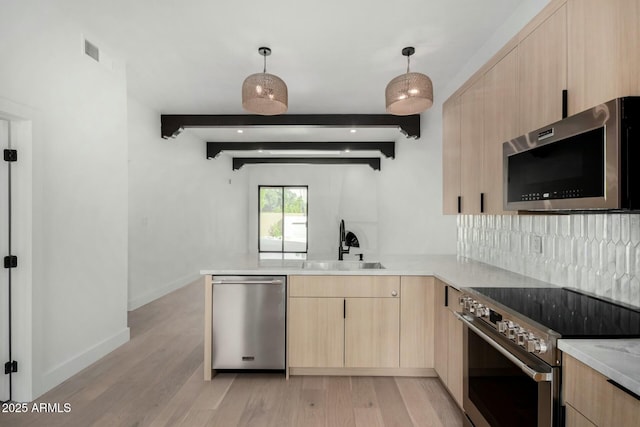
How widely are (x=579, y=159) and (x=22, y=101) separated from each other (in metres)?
3.21

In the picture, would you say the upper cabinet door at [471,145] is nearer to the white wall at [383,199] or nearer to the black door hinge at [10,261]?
the white wall at [383,199]

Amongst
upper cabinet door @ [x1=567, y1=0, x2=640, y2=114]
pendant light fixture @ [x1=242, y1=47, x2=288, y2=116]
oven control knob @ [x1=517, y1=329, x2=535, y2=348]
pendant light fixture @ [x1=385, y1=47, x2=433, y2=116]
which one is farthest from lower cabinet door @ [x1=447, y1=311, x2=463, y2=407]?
pendant light fixture @ [x1=242, y1=47, x2=288, y2=116]

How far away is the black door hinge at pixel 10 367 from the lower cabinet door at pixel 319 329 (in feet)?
6.18

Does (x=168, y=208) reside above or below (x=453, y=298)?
above

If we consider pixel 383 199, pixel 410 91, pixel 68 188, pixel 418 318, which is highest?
pixel 410 91

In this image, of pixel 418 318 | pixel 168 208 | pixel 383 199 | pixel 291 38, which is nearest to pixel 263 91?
pixel 291 38

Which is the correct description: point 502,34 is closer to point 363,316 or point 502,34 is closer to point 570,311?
point 570,311

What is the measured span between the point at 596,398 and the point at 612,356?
137 millimetres

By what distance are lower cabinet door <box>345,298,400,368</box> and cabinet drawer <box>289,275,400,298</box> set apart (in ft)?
0.18

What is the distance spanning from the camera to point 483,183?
7.73 ft

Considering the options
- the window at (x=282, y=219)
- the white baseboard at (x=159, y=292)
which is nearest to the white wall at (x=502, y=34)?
the white baseboard at (x=159, y=292)

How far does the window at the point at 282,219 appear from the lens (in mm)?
9977

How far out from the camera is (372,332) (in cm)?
276

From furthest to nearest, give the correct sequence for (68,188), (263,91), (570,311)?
1. (68,188)
2. (263,91)
3. (570,311)
